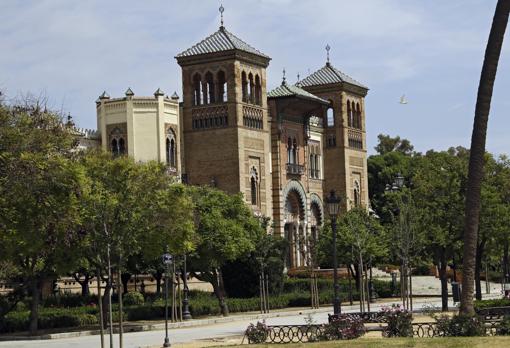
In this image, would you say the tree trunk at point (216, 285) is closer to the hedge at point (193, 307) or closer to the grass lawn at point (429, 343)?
the hedge at point (193, 307)

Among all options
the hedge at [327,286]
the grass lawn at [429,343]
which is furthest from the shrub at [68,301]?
the grass lawn at [429,343]

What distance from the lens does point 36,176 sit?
82.8 feet

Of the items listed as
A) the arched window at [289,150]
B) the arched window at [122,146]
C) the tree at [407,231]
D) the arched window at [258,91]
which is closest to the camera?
the tree at [407,231]

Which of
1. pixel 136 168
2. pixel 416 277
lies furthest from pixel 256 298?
pixel 416 277

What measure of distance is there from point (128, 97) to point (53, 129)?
40.6m

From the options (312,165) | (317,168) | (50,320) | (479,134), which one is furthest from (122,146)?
(479,134)

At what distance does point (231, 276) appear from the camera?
2280 inches

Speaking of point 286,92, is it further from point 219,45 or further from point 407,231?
point 407,231

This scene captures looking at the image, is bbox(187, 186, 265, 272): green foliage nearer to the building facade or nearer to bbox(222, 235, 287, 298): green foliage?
bbox(222, 235, 287, 298): green foliage

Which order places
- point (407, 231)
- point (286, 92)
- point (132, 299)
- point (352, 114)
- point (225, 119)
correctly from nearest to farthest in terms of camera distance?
1. point (407, 231)
2. point (132, 299)
3. point (225, 119)
4. point (286, 92)
5. point (352, 114)

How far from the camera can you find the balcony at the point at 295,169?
78.4 m

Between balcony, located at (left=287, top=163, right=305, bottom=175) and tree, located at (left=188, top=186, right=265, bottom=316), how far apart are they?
88.0 feet

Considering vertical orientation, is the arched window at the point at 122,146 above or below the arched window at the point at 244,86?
below

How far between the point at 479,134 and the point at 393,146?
93.2 metres
